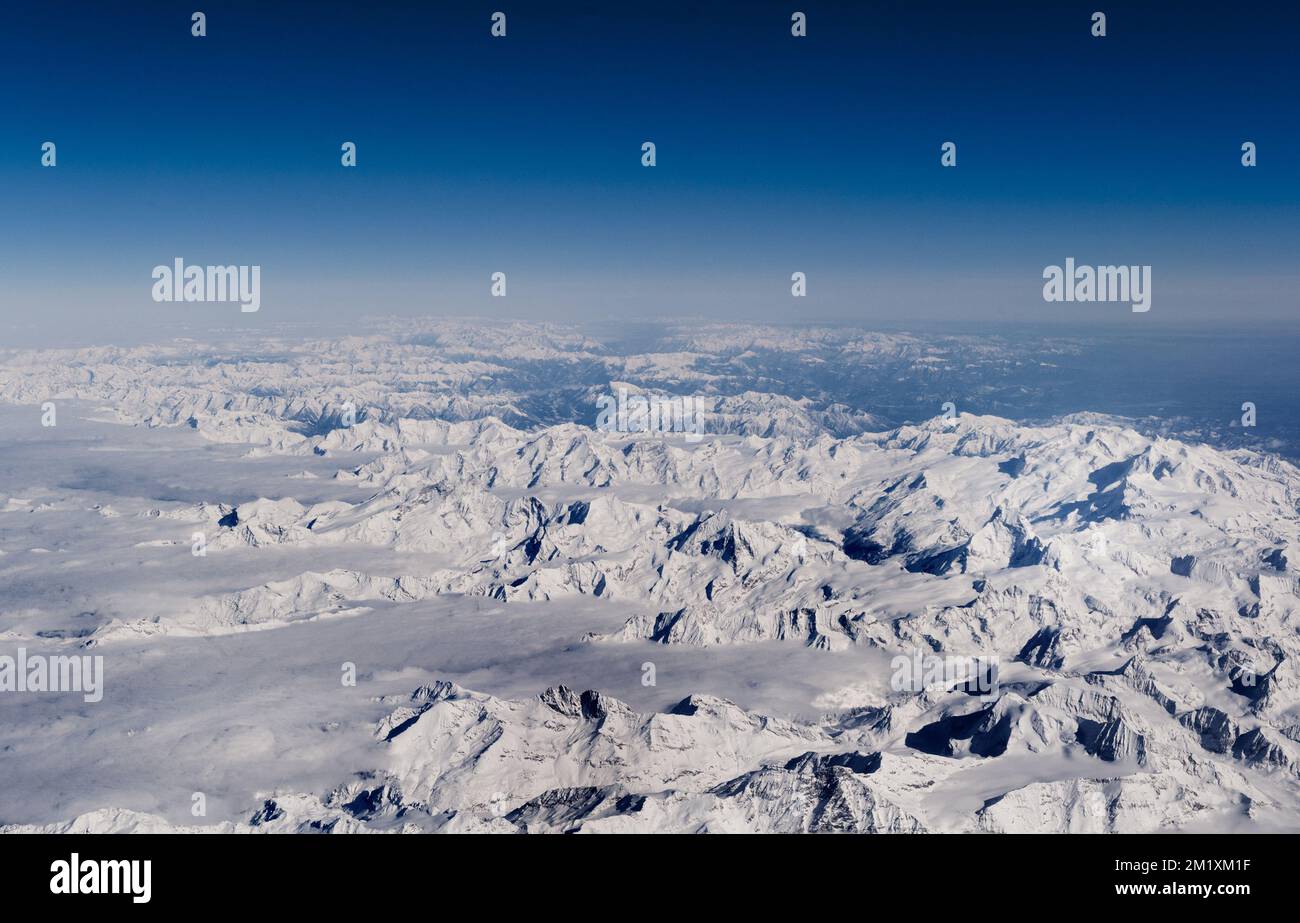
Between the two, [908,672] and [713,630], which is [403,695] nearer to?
[713,630]

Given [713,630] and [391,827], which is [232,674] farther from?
[713,630]
